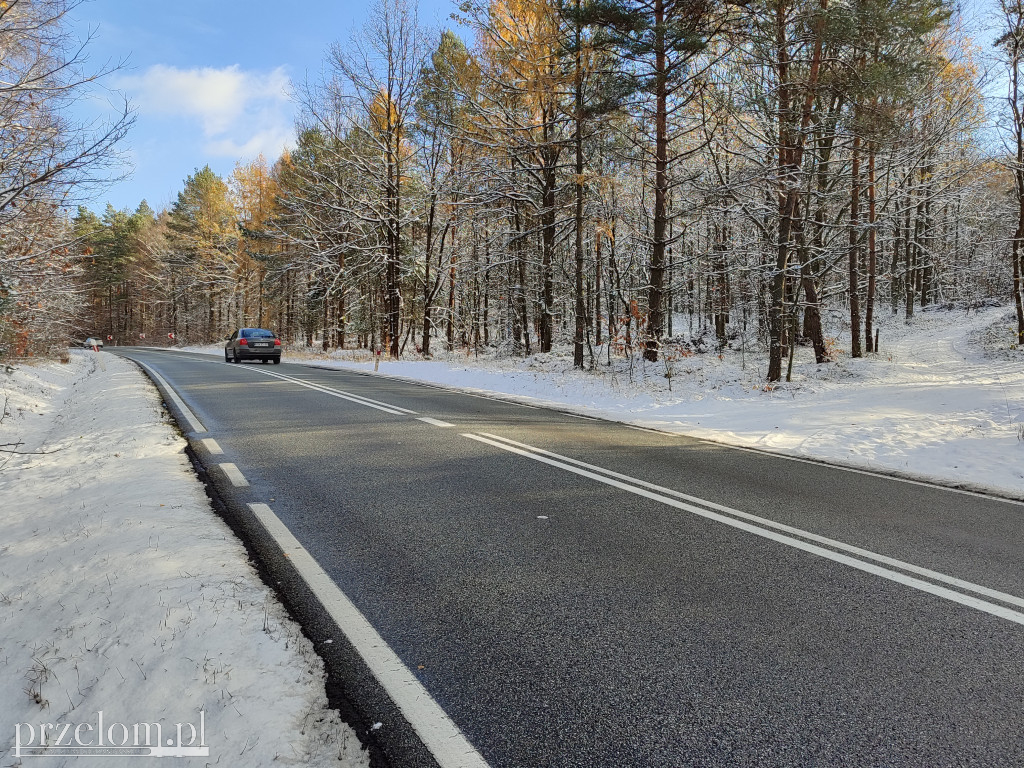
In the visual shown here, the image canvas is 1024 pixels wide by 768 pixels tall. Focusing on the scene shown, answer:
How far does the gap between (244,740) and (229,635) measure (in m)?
0.73

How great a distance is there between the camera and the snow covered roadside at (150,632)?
2.06 m

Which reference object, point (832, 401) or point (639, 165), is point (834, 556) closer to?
point (832, 401)

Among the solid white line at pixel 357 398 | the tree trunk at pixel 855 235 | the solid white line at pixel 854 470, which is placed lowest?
the solid white line at pixel 854 470

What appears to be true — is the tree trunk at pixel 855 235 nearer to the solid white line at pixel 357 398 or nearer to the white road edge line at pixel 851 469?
the white road edge line at pixel 851 469

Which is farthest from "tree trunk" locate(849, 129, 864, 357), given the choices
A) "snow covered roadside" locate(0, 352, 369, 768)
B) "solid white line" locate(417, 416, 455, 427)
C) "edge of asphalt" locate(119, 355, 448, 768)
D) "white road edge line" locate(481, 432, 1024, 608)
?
"snow covered roadside" locate(0, 352, 369, 768)

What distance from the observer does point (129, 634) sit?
2652mm

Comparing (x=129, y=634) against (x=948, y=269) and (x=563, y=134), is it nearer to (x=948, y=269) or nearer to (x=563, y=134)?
(x=563, y=134)

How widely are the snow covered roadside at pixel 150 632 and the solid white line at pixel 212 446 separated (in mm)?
1121

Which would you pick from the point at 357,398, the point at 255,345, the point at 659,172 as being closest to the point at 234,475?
the point at 357,398

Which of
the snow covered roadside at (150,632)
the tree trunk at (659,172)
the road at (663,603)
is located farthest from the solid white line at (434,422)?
the tree trunk at (659,172)

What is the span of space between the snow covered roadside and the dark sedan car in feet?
62.8

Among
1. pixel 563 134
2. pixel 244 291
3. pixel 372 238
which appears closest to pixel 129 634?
pixel 563 134

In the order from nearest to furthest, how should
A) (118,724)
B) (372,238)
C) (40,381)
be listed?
(118,724), (40,381), (372,238)

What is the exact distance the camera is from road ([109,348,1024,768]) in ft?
6.66
